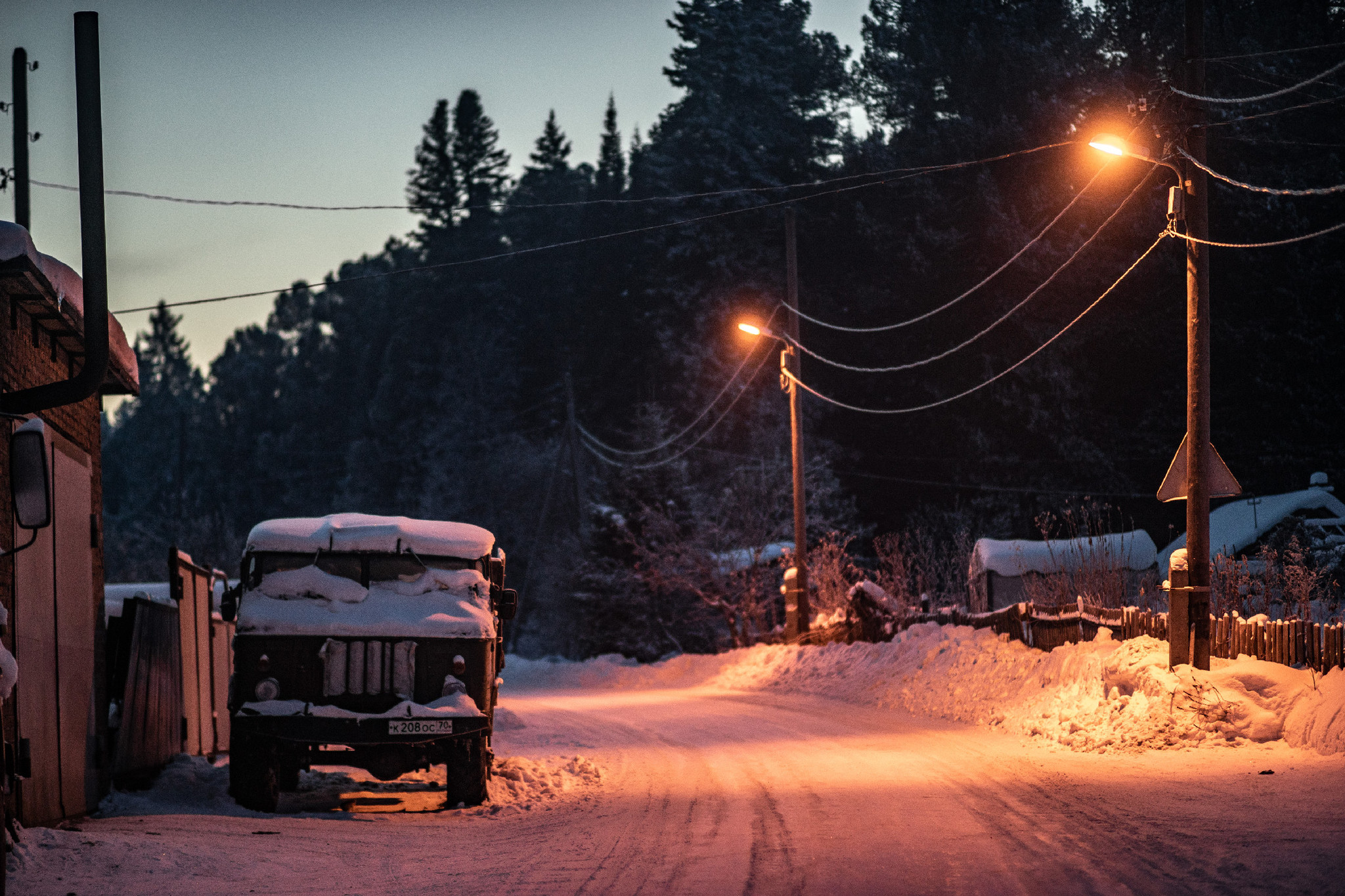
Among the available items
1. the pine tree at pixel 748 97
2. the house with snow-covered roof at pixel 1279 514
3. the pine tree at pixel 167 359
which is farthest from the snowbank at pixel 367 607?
the pine tree at pixel 167 359

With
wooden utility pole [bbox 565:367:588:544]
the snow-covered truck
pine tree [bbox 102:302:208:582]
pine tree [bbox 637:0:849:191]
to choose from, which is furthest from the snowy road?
pine tree [bbox 102:302:208:582]

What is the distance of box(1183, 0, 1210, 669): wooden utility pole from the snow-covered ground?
933 millimetres

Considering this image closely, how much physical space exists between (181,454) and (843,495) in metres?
40.3

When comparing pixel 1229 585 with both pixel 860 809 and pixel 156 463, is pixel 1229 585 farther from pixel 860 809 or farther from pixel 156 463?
pixel 156 463

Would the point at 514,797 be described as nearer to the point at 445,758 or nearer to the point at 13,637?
the point at 445,758

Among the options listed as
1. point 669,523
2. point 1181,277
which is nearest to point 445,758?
point 669,523

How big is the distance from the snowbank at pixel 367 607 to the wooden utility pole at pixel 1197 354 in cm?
831

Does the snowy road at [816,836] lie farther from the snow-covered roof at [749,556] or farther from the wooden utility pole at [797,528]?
the snow-covered roof at [749,556]

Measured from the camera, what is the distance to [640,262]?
6906 cm

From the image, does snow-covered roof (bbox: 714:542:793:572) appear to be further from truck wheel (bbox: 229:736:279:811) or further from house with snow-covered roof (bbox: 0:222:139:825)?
truck wheel (bbox: 229:736:279:811)

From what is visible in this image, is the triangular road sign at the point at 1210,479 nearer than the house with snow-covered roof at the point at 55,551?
No

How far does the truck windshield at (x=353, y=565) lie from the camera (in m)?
12.9

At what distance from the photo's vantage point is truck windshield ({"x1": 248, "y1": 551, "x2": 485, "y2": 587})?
12922 millimetres

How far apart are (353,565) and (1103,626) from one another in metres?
10.3
